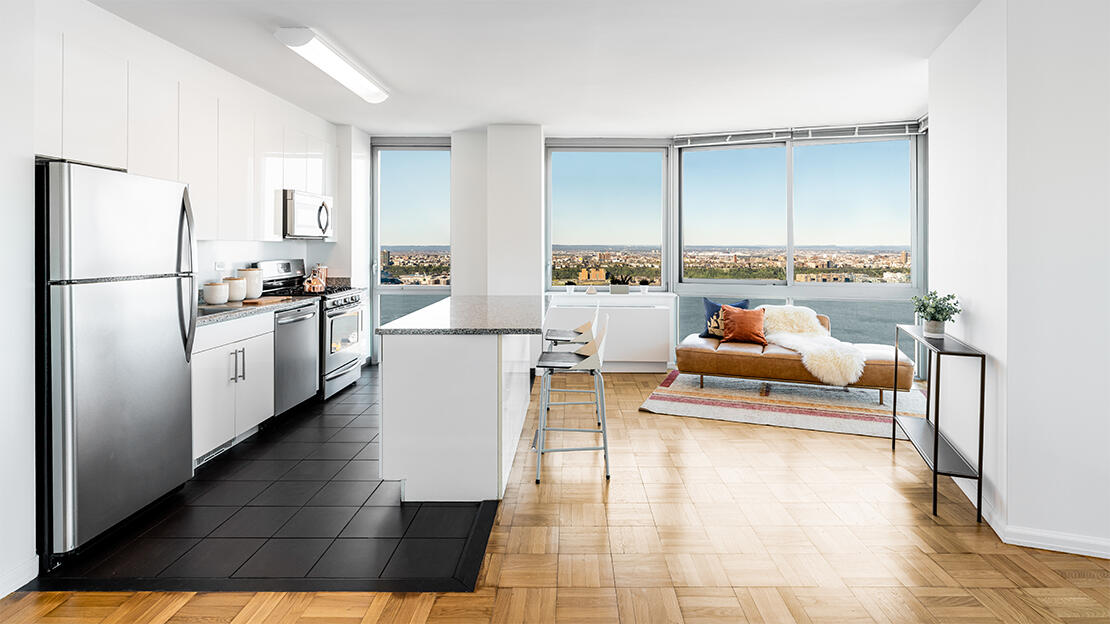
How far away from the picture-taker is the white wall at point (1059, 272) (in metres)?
2.80

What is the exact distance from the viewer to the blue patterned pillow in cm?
671

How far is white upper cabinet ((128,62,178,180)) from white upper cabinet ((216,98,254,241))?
55cm

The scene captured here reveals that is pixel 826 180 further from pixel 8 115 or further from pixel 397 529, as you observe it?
pixel 8 115

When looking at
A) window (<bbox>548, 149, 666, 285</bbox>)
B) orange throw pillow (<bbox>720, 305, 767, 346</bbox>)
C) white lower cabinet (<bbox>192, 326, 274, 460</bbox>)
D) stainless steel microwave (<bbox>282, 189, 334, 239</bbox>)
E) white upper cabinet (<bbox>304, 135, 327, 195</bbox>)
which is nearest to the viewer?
white lower cabinet (<bbox>192, 326, 274, 460</bbox>)

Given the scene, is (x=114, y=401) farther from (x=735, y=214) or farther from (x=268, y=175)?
(x=735, y=214)

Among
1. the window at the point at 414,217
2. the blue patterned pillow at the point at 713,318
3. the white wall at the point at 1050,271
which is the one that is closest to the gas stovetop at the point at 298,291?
the window at the point at 414,217

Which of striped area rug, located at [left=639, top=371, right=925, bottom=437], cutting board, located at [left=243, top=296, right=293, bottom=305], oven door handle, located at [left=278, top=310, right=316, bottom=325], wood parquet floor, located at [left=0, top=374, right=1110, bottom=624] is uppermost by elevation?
cutting board, located at [left=243, top=296, right=293, bottom=305]

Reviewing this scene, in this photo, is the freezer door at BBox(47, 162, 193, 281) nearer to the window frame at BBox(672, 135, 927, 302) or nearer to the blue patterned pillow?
the blue patterned pillow

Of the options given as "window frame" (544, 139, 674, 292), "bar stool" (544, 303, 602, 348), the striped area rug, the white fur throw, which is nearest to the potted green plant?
the striped area rug

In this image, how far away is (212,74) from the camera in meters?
4.55

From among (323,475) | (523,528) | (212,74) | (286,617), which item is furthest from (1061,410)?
(212,74)

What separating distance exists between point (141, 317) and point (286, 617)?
160cm

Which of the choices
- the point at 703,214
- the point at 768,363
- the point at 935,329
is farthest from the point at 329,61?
the point at 703,214

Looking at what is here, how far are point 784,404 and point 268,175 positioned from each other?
4.70m
